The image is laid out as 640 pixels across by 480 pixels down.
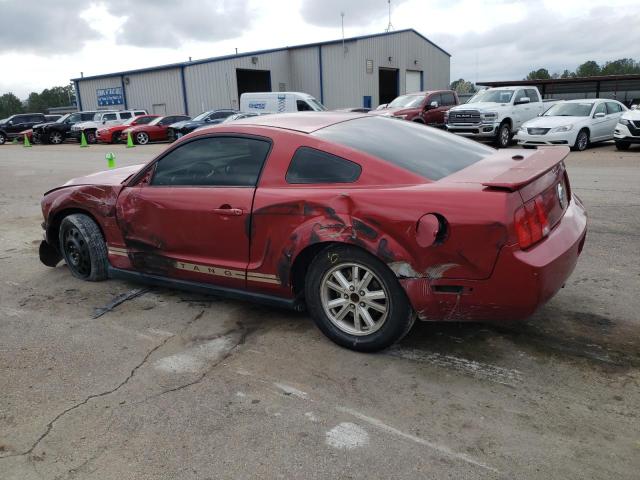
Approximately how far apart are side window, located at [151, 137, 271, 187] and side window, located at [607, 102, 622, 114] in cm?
1566

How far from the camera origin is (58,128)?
30.1m

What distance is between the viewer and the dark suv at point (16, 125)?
33.5 metres

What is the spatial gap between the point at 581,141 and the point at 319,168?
46.4 ft

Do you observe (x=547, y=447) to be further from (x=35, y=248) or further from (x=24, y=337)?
(x=35, y=248)

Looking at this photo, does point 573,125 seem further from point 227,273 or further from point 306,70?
point 306,70

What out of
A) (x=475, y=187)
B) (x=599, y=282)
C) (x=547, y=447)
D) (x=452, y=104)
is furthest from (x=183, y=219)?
(x=452, y=104)

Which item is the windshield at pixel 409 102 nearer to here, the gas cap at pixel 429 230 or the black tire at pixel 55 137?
the gas cap at pixel 429 230

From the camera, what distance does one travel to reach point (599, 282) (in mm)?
4469

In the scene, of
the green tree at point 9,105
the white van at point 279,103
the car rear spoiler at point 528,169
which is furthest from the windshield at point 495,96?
the green tree at point 9,105

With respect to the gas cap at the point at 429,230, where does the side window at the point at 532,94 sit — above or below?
above

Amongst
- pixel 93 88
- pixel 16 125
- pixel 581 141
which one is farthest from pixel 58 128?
pixel 581 141

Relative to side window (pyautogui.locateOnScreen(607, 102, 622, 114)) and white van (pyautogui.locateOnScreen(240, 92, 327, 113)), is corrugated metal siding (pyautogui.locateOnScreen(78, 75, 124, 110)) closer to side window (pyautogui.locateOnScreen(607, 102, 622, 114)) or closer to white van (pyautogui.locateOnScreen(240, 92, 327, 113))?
white van (pyautogui.locateOnScreen(240, 92, 327, 113))

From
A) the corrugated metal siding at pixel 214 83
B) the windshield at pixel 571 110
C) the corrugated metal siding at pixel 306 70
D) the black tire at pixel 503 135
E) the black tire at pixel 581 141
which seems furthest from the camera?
the corrugated metal siding at pixel 306 70

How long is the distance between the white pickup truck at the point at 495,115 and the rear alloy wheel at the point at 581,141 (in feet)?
6.91
